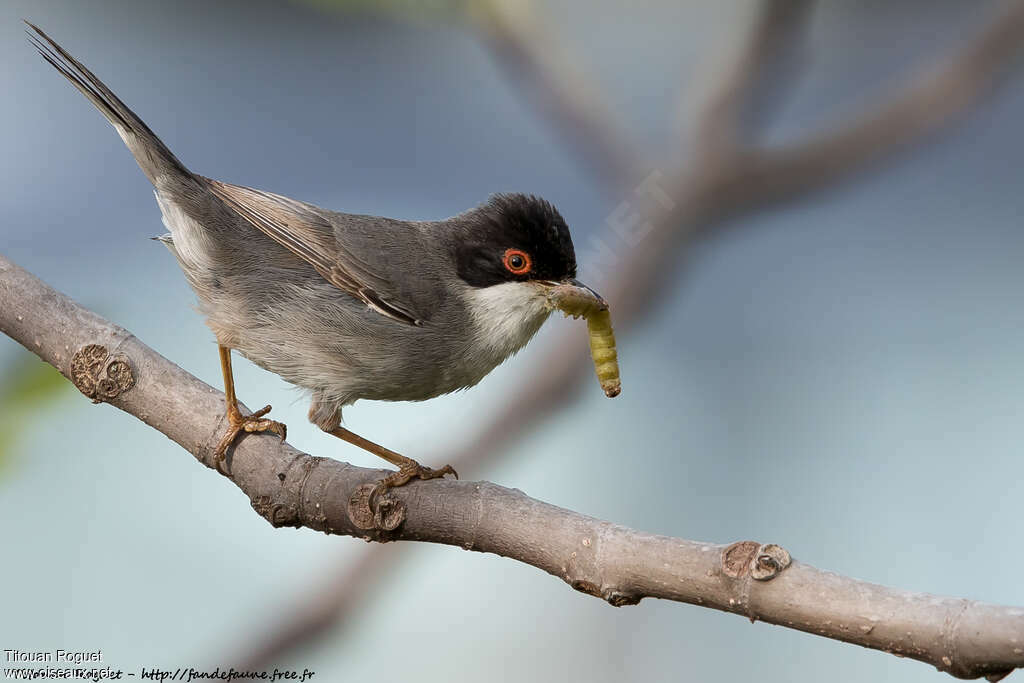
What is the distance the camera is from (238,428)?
2404 mm

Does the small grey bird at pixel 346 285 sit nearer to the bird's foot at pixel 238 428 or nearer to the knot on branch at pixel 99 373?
the bird's foot at pixel 238 428

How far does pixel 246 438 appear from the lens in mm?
2414

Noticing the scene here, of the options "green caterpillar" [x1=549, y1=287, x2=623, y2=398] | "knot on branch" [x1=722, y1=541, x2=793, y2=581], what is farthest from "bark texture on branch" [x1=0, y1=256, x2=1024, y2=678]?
"green caterpillar" [x1=549, y1=287, x2=623, y2=398]

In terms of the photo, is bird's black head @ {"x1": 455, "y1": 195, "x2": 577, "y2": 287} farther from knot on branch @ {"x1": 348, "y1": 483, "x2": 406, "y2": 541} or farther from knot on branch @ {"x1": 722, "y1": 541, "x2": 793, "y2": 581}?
knot on branch @ {"x1": 722, "y1": 541, "x2": 793, "y2": 581}

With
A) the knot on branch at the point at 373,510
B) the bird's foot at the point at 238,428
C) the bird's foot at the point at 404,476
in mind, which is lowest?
the knot on branch at the point at 373,510

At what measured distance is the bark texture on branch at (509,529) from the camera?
1.47 meters

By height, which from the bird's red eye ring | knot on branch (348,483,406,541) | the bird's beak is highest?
the bird's red eye ring

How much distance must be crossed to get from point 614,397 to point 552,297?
44 centimetres

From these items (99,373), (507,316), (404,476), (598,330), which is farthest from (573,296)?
(99,373)

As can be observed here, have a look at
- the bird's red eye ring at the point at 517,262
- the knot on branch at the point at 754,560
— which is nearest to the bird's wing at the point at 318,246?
the bird's red eye ring at the point at 517,262

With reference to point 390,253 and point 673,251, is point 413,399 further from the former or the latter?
point 673,251

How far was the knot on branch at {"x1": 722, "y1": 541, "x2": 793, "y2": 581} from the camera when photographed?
5.22 feet

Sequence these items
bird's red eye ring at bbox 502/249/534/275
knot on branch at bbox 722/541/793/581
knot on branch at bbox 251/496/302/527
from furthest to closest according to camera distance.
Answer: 1. bird's red eye ring at bbox 502/249/534/275
2. knot on branch at bbox 251/496/302/527
3. knot on branch at bbox 722/541/793/581

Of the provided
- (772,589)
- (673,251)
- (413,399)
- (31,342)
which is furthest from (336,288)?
(772,589)
